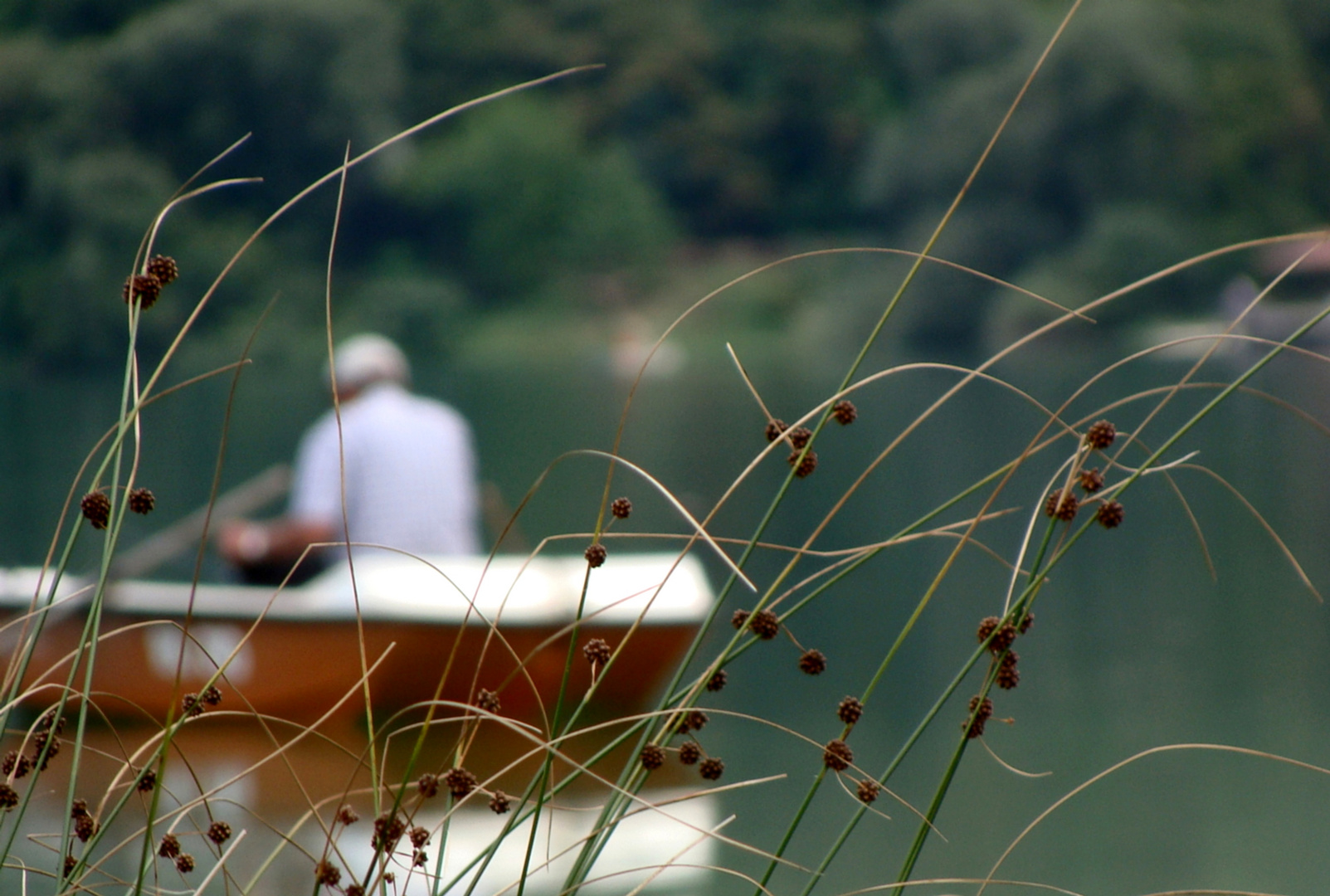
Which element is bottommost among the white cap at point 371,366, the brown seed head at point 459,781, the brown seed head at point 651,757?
the brown seed head at point 459,781

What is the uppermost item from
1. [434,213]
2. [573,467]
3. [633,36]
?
[633,36]

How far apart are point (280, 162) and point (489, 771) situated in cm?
2923

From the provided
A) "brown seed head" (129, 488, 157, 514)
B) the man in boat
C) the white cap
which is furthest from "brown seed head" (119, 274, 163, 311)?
the white cap

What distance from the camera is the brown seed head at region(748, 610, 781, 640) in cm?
88

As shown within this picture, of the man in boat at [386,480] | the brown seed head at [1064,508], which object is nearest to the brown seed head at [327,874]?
the brown seed head at [1064,508]

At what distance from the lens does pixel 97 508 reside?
2.73ft

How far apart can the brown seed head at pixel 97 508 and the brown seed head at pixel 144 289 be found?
109 mm

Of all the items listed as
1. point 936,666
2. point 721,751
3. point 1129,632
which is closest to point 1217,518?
point 1129,632

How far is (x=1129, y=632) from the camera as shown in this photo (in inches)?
221

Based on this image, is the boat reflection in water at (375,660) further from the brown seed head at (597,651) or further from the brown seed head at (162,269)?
the brown seed head at (162,269)

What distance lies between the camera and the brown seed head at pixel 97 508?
0.83 meters

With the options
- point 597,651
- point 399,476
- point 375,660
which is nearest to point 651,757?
point 597,651

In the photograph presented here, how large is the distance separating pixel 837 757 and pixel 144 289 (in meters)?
0.47

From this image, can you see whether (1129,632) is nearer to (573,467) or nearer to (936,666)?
(936,666)
